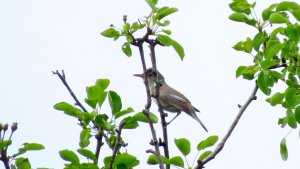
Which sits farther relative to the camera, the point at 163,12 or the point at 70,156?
the point at 163,12

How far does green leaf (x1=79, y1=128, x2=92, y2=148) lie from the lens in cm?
491

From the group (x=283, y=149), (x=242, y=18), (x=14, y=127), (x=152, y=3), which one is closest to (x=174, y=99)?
(x=242, y=18)

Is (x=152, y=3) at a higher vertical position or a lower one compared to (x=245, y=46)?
higher

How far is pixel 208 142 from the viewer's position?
5020 millimetres

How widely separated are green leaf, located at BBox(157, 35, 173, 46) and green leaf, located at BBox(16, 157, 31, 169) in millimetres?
1374

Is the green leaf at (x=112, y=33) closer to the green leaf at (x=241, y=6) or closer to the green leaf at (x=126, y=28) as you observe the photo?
the green leaf at (x=126, y=28)

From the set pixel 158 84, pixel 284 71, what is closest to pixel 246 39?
pixel 284 71

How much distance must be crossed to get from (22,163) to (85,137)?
0.51 metres

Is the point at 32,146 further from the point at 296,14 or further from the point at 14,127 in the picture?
the point at 296,14

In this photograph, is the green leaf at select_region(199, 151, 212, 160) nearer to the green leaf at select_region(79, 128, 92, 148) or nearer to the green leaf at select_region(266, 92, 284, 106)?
the green leaf at select_region(266, 92, 284, 106)

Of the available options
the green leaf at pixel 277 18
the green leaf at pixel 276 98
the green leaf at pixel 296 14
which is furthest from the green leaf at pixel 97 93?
the green leaf at pixel 296 14

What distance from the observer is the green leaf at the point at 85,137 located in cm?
491

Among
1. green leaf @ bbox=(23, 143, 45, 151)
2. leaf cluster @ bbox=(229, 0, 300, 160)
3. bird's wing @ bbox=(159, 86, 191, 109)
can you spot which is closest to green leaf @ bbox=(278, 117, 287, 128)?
leaf cluster @ bbox=(229, 0, 300, 160)

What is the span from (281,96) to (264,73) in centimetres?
22
